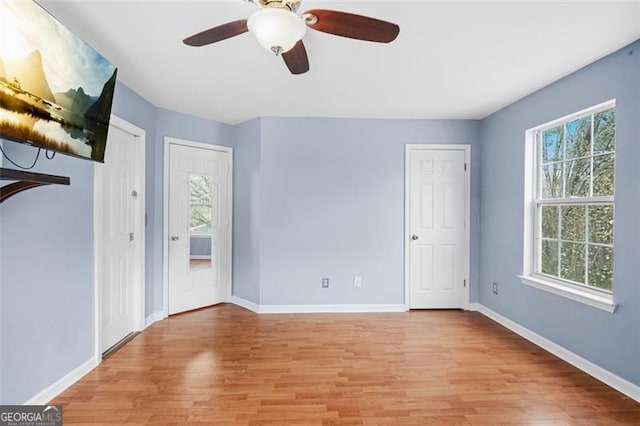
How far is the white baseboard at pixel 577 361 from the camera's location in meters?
2.09

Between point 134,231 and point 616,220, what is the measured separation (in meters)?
3.95

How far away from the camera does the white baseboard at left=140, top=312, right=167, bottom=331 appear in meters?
3.30

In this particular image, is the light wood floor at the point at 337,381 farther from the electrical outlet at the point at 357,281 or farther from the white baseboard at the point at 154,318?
the electrical outlet at the point at 357,281

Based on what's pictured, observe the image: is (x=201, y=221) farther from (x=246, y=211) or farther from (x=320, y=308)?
(x=320, y=308)

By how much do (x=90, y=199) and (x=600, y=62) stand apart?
151 inches

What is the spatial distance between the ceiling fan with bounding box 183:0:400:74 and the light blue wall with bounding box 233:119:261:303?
2255 millimetres

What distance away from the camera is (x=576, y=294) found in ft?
8.07

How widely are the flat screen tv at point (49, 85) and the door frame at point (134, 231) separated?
676 millimetres

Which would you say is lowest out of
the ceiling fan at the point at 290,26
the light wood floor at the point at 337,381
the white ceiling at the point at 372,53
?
the light wood floor at the point at 337,381

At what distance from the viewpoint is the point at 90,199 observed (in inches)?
95.4

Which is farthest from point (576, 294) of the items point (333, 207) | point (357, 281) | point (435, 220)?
point (333, 207)

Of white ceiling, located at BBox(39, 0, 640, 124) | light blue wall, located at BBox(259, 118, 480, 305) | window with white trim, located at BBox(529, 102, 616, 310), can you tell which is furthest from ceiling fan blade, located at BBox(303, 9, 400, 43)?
light blue wall, located at BBox(259, 118, 480, 305)

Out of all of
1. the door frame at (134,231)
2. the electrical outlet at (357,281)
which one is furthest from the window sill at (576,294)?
the door frame at (134,231)

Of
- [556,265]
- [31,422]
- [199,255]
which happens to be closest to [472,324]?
[556,265]
